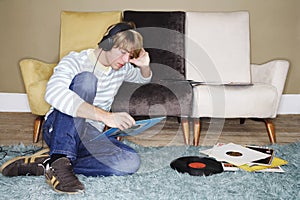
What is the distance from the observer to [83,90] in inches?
68.7

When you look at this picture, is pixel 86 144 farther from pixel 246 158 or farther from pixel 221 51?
pixel 221 51

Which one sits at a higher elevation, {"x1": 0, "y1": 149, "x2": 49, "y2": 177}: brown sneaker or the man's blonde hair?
the man's blonde hair

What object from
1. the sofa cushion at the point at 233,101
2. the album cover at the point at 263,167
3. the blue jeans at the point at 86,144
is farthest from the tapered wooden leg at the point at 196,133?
the blue jeans at the point at 86,144

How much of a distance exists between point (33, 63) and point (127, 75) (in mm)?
731

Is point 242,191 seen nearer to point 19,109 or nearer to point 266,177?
point 266,177

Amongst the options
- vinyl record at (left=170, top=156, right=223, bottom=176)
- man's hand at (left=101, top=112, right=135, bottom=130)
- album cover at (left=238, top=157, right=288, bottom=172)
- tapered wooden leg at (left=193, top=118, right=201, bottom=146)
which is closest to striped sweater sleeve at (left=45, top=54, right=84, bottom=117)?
man's hand at (left=101, top=112, right=135, bottom=130)

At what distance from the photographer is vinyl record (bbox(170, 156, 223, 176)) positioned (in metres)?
1.93

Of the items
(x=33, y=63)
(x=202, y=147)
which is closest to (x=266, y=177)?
(x=202, y=147)

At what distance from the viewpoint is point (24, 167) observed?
73.1 inches

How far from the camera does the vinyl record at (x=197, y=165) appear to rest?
193 cm

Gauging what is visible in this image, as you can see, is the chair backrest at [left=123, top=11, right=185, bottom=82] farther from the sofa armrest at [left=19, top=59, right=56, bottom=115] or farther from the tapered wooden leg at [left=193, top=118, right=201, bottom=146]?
the sofa armrest at [left=19, top=59, right=56, bottom=115]

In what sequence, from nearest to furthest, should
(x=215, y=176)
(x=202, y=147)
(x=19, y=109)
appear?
(x=215, y=176)
(x=202, y=147)
(x=19, y=109)

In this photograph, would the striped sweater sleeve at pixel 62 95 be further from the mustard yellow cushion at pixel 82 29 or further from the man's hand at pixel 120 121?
the mustard yellow cushion at pixel 82 29

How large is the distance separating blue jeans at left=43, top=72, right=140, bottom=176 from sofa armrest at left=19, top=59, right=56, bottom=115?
628 mm
